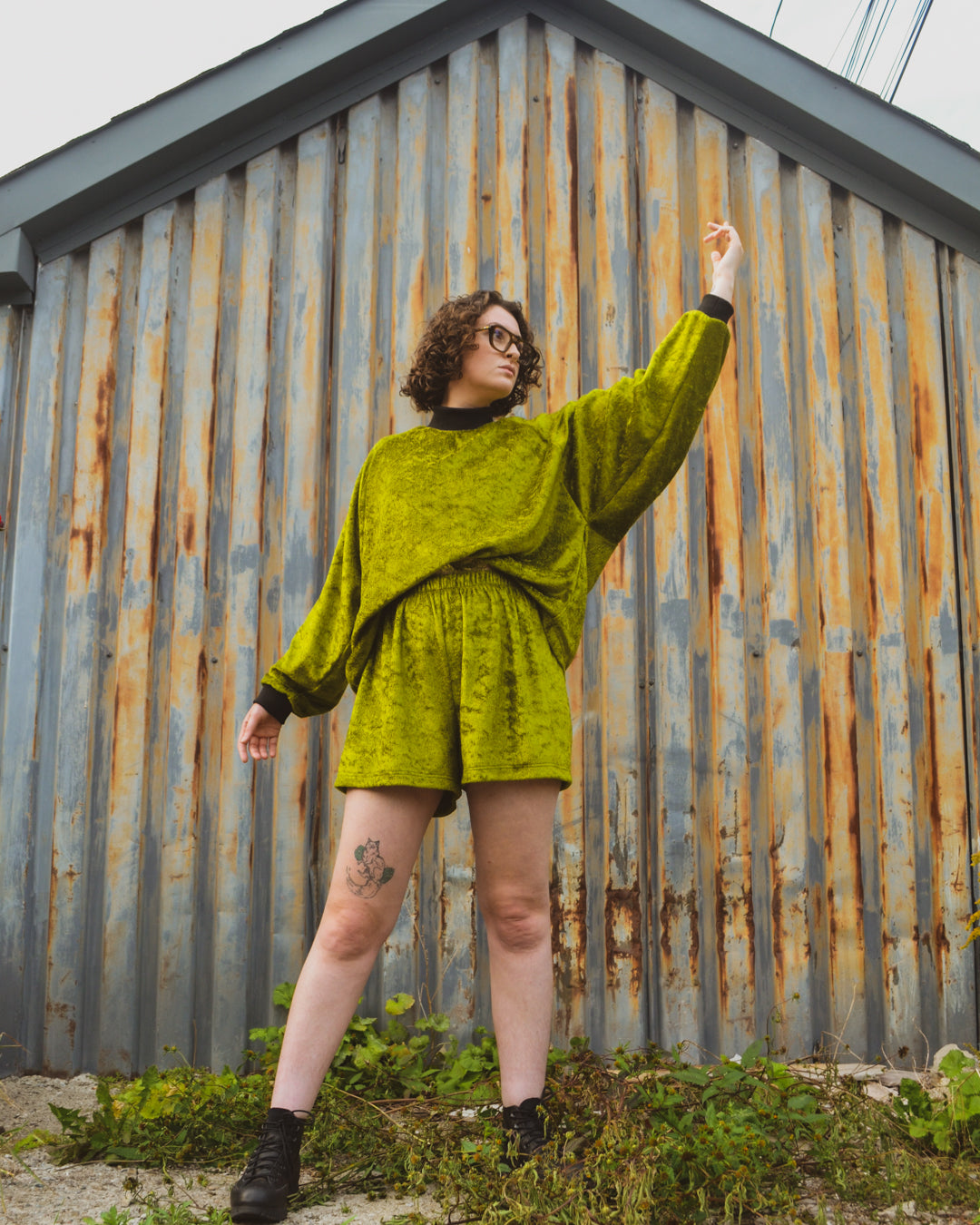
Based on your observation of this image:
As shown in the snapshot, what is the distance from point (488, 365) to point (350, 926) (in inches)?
51.1

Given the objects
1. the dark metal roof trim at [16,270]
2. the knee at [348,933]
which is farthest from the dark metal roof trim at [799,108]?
the knee at [348,933]

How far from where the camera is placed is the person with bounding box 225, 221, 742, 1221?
6.50 ft

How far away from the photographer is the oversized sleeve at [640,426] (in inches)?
85.7

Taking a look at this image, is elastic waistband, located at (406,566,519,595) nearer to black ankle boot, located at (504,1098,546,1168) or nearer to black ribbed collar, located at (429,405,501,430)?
black ribbed collar, located at (429,405,501,430)

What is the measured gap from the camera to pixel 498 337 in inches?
87.7

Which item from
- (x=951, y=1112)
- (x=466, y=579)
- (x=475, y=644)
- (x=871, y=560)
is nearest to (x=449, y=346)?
(x=466, y=579)

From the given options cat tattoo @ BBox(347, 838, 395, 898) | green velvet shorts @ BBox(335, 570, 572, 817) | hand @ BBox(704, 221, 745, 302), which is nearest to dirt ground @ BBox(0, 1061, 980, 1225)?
cat tattoo @ BBox(347, 838, 395, 898)

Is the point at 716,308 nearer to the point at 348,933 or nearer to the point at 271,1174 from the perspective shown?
the point at 348,933

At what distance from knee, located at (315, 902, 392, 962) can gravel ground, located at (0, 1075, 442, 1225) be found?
476 mm

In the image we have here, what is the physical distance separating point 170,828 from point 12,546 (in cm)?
112

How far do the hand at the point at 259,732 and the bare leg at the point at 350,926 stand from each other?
315mm

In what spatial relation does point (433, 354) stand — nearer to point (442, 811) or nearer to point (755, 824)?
point (442, 811)

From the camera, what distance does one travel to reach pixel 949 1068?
2.33 m

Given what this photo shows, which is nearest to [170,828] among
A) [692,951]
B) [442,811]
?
[442,811]
